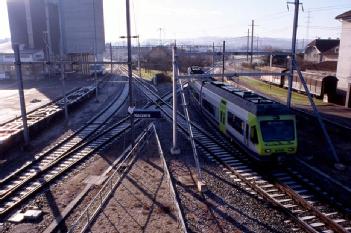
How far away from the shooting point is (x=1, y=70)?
5912cm

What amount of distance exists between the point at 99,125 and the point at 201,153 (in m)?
10.4

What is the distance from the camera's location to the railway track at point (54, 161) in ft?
46.5

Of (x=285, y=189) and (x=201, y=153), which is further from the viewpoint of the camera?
(x=201, y=153)

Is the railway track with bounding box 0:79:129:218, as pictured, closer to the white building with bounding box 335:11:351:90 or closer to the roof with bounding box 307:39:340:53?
the white building with bounding box 335:11:351:90

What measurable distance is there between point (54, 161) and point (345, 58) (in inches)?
1464

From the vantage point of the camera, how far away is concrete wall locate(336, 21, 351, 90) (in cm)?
4041

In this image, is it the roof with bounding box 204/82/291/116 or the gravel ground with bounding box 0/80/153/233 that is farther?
the roof with bounding box 204/82/291/116

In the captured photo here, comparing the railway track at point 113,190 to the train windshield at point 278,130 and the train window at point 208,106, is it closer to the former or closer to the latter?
the train window at point 208,106

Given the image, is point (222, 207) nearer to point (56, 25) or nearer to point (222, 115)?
point (222, 115)

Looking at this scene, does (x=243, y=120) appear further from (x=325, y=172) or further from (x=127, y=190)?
(x=127, y=190)

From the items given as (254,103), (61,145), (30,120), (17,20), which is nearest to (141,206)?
(254,103)

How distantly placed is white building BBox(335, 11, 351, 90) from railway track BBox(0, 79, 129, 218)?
2853 cm

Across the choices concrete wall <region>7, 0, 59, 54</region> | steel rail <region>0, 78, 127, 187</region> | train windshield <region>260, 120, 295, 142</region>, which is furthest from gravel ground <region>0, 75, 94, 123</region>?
train windshield <region>260, 120, 295, 142</region>

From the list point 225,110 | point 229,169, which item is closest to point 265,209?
point 229,169
